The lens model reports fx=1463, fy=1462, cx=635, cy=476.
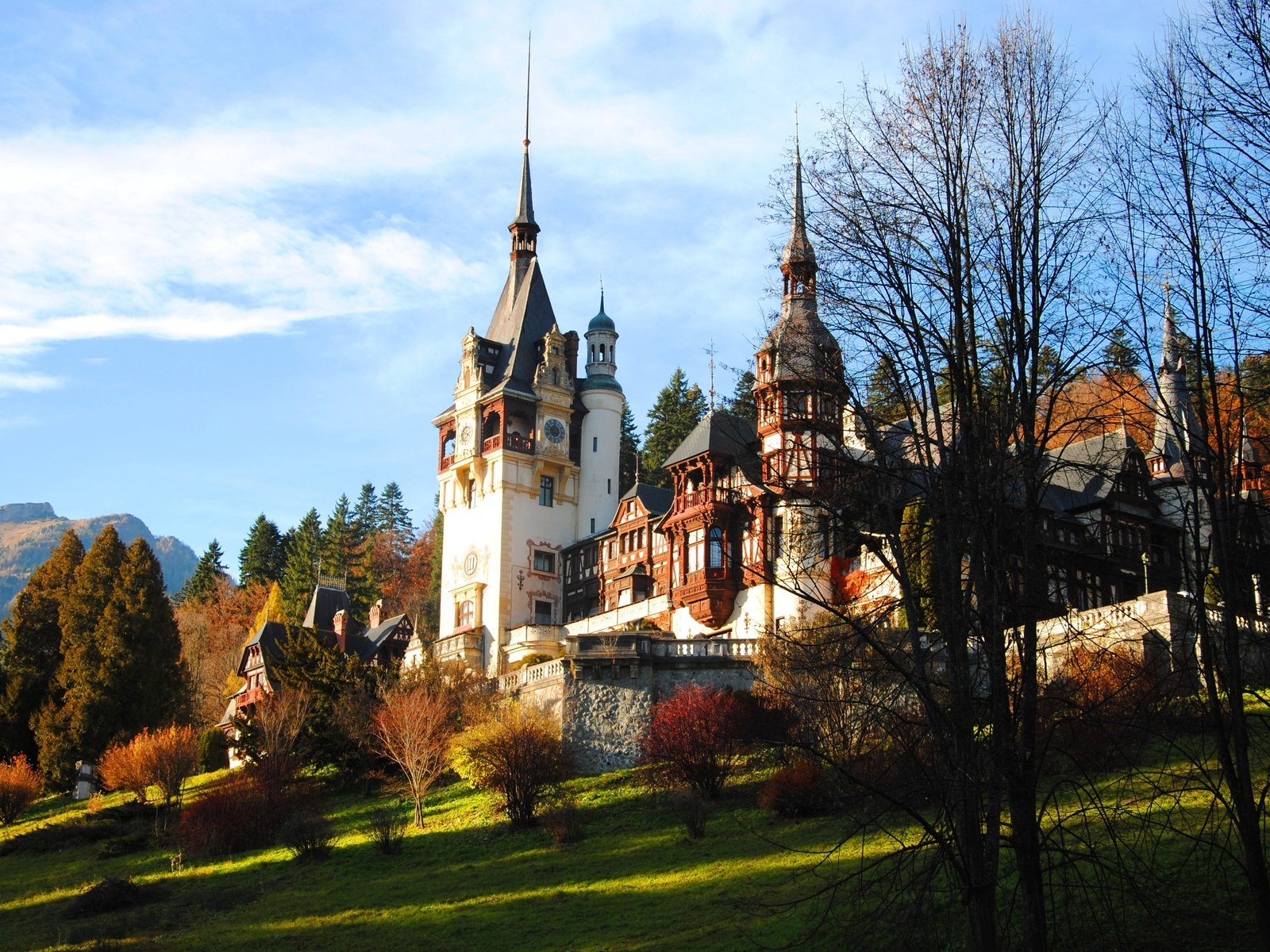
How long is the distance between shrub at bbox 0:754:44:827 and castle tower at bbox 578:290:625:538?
26722 millimetres

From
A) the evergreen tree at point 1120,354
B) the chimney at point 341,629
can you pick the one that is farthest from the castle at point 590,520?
the evergreen tree at point 1120,354

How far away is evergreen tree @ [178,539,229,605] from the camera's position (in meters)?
109

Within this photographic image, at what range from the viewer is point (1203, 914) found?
19859 millimetres

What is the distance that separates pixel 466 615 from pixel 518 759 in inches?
1053

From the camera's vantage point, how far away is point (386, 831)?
133ft

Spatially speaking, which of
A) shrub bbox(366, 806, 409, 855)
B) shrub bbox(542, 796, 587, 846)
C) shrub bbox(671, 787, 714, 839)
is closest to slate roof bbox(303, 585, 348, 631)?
shrub bbox(366, 806, 409, 855)

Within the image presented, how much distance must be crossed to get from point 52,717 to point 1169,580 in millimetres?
52852

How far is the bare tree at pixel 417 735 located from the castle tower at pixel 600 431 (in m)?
21.6

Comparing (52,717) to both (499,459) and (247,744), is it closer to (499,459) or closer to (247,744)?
(247,744)

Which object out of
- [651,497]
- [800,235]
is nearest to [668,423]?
[651,497]

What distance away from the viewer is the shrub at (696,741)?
40094 millimetres

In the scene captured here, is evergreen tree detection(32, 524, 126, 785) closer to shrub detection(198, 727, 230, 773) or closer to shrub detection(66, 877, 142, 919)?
shrub detection(198, 727, 230, 773)

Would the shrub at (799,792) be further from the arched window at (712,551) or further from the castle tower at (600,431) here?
the castle tower at (600,431)

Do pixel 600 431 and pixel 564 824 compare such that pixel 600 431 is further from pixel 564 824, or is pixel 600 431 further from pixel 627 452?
pixel 564 824
